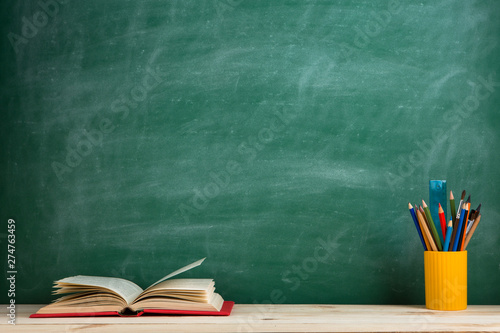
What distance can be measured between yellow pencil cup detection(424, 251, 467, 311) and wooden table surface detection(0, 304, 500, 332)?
27 millimetres

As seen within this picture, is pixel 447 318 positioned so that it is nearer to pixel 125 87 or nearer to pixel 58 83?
pixel 125 87

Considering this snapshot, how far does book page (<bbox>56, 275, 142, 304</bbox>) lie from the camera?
118cm

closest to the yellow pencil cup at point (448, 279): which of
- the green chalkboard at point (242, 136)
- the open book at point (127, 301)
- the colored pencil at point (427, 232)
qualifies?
the colored pencil at point (427, 232)

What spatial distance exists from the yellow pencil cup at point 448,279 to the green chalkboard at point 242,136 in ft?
0.60

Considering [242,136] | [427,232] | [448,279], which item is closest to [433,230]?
[427,232]

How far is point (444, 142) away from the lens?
4.68 ft

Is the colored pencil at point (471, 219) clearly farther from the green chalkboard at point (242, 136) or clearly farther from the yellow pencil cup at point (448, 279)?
the green chalkboard at point (242, 136)

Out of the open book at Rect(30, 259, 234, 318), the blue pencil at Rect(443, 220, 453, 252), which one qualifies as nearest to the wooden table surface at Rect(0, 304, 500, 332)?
the open book at Rect(30, 259, 234, 318)

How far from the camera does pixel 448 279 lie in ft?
3.98

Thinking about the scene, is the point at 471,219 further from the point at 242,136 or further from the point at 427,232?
the point at 242,136

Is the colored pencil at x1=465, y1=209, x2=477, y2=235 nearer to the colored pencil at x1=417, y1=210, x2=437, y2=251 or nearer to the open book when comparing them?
the colored pencil at x1=417, y1=210, x2=437, y2=251

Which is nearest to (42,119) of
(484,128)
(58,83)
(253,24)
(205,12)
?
(58,83)

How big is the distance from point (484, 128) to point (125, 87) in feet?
3.63

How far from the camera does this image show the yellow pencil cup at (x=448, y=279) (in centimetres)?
121
